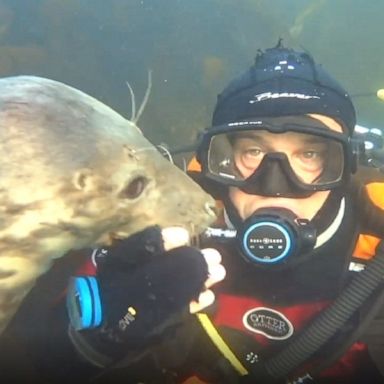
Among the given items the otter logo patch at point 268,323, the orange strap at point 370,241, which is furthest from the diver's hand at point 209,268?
the orange strap at point 370,241

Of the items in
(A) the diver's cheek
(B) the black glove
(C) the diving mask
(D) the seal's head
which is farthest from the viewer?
(A) the diver's cheek

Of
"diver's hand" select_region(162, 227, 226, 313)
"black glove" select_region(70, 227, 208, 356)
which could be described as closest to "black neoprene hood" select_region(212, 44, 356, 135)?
"diver's hand" select_region(162, 227, 226, 313)

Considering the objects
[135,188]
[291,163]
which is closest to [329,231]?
[291,163]

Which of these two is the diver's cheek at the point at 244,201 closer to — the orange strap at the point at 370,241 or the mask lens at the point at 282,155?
the mask lens at the point at 282,155

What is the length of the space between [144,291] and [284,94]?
4.69 ft

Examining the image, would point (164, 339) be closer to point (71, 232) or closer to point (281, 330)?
point (71, 232)

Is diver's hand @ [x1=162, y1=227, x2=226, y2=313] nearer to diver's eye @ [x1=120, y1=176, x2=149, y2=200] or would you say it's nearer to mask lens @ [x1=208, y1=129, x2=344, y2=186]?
diver's eye @ [x1=120, y1=176, x2=149, y2=200]

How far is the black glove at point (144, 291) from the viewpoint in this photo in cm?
206

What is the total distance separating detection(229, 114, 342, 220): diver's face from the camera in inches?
111

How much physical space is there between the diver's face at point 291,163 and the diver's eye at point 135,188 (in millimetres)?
678

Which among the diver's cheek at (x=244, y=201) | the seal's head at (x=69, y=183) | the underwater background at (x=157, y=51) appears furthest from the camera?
the underwater background at (x=157, y=51)

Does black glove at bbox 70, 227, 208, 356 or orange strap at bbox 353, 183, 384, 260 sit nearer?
black glove at bbox 70, 227, 208, 356

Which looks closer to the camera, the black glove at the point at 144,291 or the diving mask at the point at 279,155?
the black glove at the point at 144,291

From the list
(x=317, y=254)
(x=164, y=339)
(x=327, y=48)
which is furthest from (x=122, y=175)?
(x=327, y=48)
